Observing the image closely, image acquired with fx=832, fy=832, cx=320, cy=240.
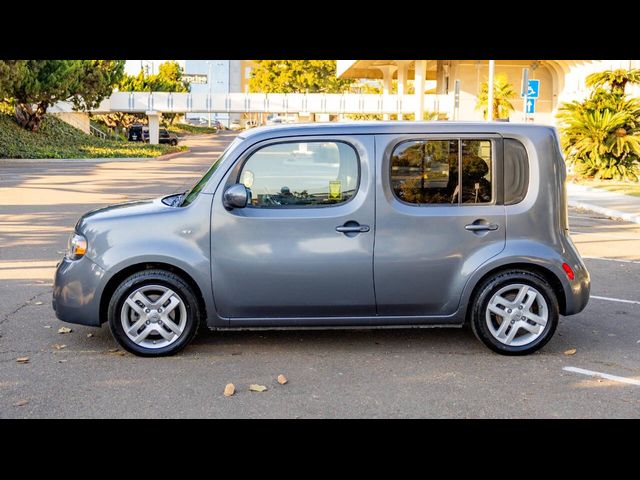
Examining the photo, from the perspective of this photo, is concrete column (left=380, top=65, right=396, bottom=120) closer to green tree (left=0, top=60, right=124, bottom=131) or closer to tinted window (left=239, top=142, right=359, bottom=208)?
green tree (left=0, top=60, right=124, bottom=131)

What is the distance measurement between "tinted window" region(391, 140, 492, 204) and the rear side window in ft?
0.42

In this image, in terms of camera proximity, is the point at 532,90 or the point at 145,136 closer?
the point at 532,90

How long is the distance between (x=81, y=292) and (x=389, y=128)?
2.71 meters

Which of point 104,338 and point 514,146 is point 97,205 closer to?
point 104,338

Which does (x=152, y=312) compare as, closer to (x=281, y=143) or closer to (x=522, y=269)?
(x=281, y=143)

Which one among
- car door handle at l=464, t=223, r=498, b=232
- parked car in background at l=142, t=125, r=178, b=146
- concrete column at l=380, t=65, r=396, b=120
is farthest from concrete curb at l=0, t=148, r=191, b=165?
concrete column at l=380, t=65, r=396, b=120

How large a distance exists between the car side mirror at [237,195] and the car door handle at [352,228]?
754 millimetres

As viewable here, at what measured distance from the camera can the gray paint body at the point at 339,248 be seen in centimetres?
640

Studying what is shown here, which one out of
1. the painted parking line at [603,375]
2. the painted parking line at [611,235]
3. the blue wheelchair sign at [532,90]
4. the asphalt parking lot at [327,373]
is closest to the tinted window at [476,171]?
the asphalt parking lot at [327,373]

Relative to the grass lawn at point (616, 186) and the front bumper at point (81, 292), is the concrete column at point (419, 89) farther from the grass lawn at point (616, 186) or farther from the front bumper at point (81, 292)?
the front bumper at point (81, 292)

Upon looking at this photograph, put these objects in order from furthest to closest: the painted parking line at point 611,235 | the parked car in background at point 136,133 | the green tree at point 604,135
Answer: the parked car in background at point 136,133 → the green tree at point 604,135 → the painted parking line at point 611,235

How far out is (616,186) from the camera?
2386cm

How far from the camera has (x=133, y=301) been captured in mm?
6371

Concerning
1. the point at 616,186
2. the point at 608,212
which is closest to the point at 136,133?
the point at 616,186
